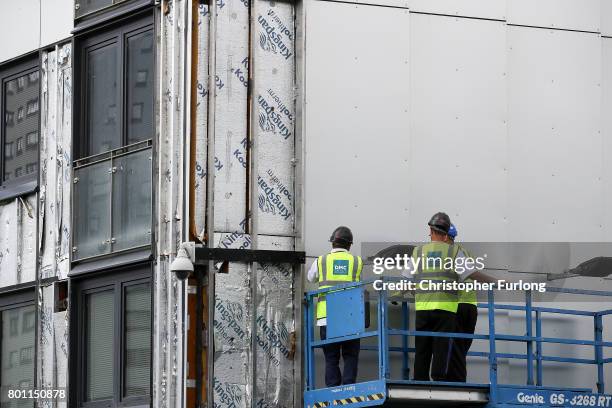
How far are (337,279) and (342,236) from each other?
559mm

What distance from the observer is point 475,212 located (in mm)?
21594

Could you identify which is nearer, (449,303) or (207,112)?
(449,303)

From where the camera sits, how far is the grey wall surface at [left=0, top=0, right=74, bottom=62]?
23.1m

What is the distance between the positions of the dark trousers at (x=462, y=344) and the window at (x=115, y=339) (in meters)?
4.12

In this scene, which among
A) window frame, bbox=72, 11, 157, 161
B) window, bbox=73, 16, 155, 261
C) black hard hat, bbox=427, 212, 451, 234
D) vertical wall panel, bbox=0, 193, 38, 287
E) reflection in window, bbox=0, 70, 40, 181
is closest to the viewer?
black hard hat, bbox=427, 212, 451, 234

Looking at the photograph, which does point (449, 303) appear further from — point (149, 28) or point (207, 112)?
point (149, 28)

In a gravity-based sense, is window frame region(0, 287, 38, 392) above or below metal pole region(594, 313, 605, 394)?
above

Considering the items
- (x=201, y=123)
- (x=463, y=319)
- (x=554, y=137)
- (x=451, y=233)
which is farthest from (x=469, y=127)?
(x=201, y=123)

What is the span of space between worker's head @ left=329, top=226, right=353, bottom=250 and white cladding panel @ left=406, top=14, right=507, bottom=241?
4.86 feet

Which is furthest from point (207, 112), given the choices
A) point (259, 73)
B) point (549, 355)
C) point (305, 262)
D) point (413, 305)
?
point (549, 355)

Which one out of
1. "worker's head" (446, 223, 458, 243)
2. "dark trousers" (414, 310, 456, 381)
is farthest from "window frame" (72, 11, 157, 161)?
"dark trousers" (414, 310, 456, 381)

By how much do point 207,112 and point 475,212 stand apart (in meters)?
3.99

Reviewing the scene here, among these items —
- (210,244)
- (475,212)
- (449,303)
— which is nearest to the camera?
(449,303)

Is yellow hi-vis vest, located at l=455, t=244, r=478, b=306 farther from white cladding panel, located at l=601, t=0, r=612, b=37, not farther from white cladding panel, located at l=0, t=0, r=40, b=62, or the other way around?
white cladding panel, located at l=0, t=0, r=40, b=62
